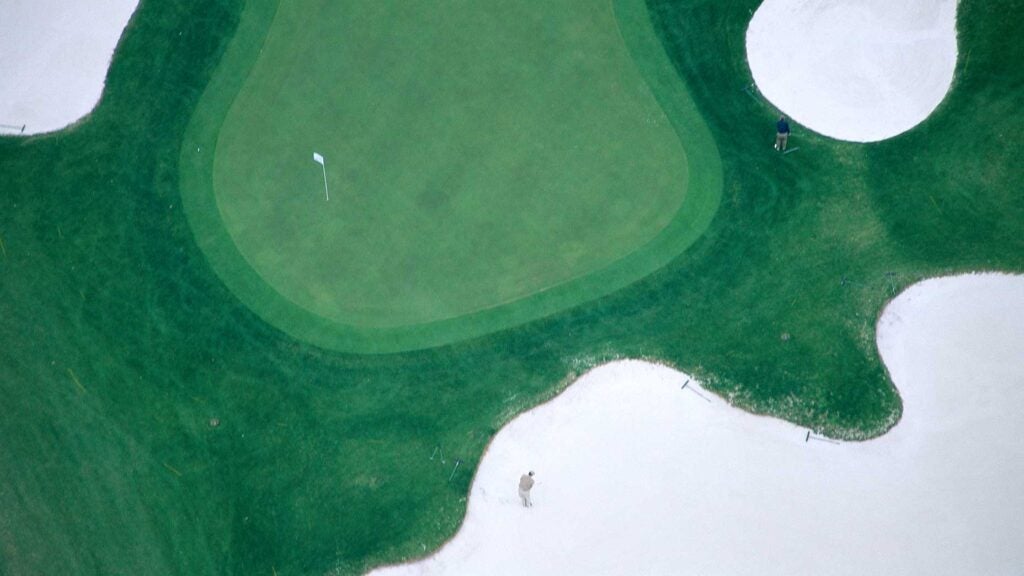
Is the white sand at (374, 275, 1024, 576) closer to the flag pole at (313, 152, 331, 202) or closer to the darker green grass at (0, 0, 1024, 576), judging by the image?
the darker green grass at (0, 0, 1024, 576)

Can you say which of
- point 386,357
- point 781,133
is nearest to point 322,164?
point 386,357

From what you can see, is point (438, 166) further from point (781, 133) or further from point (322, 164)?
point (781, 133)

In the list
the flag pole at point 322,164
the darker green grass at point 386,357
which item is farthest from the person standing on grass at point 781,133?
the flag pole at point 322,164

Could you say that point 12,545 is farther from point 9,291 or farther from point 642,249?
point 642,249

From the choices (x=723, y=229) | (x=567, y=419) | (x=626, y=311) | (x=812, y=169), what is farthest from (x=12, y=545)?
(x=812, y=169)

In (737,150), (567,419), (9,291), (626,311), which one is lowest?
(567,419)

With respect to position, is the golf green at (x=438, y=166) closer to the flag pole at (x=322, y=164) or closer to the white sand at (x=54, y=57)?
the flag pole at (x=322, y=164)
